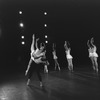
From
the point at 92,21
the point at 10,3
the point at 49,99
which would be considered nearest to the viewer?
the point at 49,99

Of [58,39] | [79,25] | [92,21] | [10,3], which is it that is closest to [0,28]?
[10,3]

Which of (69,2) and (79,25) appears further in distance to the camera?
(79,25)

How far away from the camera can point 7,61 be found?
50.7 feet

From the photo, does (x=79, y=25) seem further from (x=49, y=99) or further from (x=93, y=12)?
(x=49, y=99)

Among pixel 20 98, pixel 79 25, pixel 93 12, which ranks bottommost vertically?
pixel 20 98

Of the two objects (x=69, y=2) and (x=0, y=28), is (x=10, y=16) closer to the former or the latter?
(x=0, y=28)

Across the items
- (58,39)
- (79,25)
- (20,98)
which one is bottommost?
(20,98)

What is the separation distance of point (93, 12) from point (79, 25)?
1620mm

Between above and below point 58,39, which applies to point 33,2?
above

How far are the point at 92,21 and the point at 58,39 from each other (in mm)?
3366

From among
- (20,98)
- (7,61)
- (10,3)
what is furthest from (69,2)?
(20,98)

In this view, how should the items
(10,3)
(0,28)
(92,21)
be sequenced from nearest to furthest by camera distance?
(10,3)
(0,28)
(92,21)

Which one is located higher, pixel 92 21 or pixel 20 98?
pixel 92 21

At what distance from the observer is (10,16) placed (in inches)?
569
